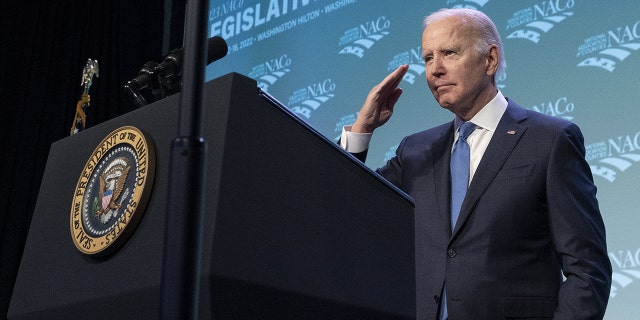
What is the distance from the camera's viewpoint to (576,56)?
119 inches

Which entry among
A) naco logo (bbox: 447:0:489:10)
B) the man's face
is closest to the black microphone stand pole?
the man's face

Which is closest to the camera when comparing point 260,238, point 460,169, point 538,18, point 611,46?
point 260,238

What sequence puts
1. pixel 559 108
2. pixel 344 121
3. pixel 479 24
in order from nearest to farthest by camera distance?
1. pixel 479 24
2. pixel 559 108
3. pixel 344 121

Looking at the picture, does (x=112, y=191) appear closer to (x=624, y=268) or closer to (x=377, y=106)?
(x=377, y=106)

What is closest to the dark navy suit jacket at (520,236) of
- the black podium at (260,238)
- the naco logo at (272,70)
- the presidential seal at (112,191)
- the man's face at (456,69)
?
the man's face at (456,69)

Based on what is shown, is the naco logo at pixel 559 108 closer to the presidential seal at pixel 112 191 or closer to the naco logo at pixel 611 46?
the naco logo at pixel 611 46

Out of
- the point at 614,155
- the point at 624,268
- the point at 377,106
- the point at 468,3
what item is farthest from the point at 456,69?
the point at 468,3

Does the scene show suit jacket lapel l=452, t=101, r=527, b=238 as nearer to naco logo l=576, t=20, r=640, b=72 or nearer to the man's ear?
the man's ear

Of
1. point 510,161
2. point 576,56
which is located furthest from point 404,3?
point 510,161

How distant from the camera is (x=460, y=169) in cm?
221

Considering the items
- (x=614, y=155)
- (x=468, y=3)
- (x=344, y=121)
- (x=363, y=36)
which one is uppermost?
(x=363, y=36)

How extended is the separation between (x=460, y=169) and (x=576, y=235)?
1.26 ft

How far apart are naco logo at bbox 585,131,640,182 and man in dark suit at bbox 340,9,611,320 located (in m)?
0.67

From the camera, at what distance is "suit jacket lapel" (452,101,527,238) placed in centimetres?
209
